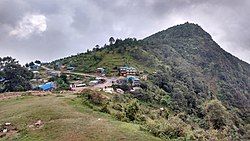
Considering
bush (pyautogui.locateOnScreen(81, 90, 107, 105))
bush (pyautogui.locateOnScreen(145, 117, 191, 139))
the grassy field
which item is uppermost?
bush (pyautogui.locateOnScreen(81, 90, 107, 105))

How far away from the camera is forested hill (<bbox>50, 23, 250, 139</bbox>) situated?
80.8 m

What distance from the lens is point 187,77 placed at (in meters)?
119

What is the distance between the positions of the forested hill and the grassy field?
3204 centimetres

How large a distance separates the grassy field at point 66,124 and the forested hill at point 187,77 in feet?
105

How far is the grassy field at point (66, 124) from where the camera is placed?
1248 inches

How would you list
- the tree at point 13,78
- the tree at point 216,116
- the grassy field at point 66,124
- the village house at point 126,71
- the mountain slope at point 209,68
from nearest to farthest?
the grassy field at point 66,124 < the tree at point 216,116 < the tree at point 13,78 < the village house at point 126,71 < the mountain slope at point 209,68

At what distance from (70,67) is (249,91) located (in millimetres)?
90097

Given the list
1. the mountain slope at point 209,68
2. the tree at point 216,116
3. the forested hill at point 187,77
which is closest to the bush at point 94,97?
the forested hill at point 187,77

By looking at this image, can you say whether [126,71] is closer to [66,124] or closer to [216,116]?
[216,116]

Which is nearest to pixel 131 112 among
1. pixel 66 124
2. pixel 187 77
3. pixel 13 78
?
pixel 66 124

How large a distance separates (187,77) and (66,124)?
8787 cm

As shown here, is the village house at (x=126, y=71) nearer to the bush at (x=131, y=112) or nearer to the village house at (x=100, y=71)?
the village house at (x=100, y=71)

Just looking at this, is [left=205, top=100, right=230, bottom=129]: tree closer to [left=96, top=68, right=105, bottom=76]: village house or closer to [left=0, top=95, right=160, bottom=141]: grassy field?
[left=0, top=95, right=160, bottom=141]: grassy field

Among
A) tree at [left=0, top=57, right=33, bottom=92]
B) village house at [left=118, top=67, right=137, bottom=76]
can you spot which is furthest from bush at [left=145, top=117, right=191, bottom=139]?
village house at [left=118, top=67, right=137, bottom=76]
